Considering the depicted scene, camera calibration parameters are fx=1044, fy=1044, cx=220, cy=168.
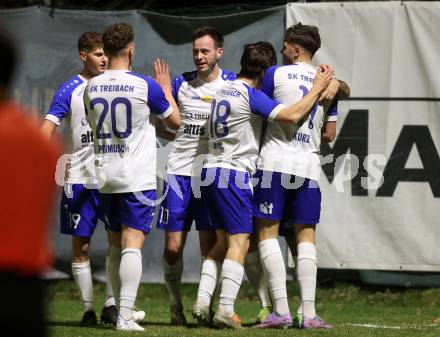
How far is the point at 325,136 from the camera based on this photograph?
25.2 ft

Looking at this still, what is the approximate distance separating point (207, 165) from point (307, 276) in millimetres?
1073

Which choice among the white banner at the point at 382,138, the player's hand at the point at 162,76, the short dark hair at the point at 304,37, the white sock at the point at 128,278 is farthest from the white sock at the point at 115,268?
the white banner at the point at 382,138

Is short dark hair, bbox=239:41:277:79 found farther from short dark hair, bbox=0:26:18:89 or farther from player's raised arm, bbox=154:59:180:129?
short dark hair, bbox=0:26:18:89

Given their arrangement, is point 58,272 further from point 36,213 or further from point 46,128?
point 36,213

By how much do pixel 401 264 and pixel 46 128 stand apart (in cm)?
391

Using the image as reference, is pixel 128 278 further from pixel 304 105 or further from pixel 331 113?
pixel 331 113

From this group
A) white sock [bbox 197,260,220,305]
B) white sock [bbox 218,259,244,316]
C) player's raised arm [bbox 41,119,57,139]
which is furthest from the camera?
player's raised arm [bbox 41,119,57,139]

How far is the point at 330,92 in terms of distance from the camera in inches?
294

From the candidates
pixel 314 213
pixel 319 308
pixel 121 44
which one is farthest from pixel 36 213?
pixel 319 308

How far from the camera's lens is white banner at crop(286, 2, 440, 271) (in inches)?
389

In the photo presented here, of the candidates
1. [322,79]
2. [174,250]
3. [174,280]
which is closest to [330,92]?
[322,79]

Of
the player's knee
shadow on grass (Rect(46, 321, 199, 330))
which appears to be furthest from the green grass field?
the player's knee

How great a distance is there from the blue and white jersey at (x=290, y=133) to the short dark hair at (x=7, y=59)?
415cm

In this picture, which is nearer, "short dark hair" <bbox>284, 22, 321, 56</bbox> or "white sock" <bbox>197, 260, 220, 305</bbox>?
"white sock" <bbox>197, 260, 220, 305</bbox>
